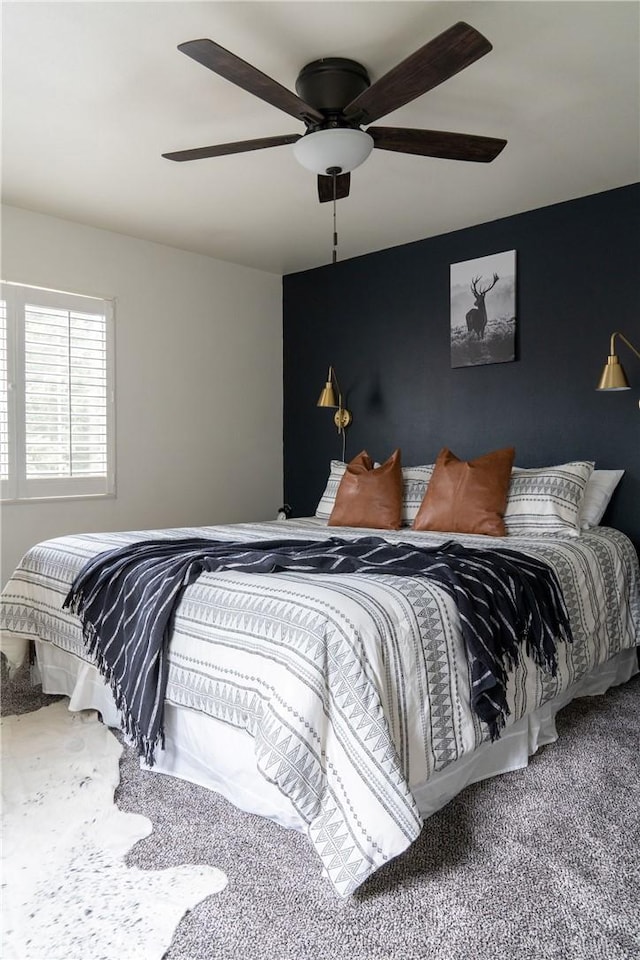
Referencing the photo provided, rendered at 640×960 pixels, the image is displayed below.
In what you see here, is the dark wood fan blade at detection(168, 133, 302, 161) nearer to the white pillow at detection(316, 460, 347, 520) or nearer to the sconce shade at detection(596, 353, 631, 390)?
the sconce shade at detection(596, 353, 631, 390)

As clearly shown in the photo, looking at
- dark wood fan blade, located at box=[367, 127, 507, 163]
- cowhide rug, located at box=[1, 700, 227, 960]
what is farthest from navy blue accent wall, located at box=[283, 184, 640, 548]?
cowhide rug, located at box=[1, 700, 227, 960]

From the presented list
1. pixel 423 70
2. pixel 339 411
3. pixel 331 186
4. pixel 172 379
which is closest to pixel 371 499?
pixel 339 411

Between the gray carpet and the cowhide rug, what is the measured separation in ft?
0.18

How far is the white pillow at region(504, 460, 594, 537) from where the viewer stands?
318 centimetres

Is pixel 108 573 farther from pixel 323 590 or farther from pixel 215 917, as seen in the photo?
pixel 215 917

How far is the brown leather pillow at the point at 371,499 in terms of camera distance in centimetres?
359

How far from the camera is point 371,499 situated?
364cm

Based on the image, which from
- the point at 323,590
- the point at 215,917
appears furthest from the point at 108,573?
the point at 215,917

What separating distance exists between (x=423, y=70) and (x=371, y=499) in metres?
2.15

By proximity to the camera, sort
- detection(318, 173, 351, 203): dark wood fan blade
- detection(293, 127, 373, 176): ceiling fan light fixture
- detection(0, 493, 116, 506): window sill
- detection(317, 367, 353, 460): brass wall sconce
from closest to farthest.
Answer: detection(293, 127, 373, 176): ceiling fan light fixture → detection(318, 173, 351, 203): dark wood fan blade → detection(0, 493, 116, 506): window sill → detection(317, 367, 353, 460): brass wall sconce

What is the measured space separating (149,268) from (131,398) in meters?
0.88

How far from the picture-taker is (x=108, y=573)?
96.0 inches

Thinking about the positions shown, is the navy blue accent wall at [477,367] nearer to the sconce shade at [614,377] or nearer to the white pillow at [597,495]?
the white pillow at [597,495]

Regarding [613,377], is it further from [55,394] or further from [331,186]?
[55,394]
